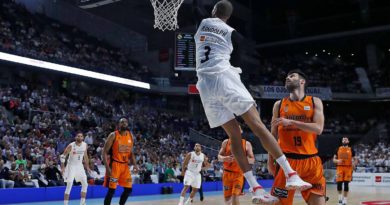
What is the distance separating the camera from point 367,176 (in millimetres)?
27109

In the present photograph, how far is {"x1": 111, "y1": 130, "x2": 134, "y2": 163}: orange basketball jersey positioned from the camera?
984cm

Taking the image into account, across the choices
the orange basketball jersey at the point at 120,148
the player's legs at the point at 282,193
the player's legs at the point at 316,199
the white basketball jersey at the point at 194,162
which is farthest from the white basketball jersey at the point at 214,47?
the white basketball jersey at the point at 194,162

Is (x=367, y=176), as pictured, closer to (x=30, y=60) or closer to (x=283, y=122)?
(x=30, y=60)

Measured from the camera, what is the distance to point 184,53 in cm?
1750

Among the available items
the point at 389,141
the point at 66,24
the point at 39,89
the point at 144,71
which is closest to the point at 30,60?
the point at 39,89

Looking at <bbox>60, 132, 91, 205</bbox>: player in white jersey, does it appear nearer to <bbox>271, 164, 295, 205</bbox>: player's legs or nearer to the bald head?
<bbox>271, 164, 295, 205</bbox>: player's legs

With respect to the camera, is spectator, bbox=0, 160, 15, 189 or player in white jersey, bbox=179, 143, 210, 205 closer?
player in white jersey, bbox=179, 143, 210, 205

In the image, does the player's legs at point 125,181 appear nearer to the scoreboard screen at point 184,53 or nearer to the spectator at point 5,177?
the spectator at point 5,177

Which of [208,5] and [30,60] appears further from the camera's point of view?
[208,5]

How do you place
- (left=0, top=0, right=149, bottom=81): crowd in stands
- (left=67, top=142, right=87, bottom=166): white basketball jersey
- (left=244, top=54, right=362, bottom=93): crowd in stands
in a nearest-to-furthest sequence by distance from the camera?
1. (left=67, top=142, right=87, bottom=166): white basketball jersey
2. (left=0, top=0, right=149, bottom=81): crowd in stands
3. (left=244, top=54, right=362, bottom=93): crowd in stands

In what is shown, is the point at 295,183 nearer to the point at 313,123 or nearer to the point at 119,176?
the point at 313,123

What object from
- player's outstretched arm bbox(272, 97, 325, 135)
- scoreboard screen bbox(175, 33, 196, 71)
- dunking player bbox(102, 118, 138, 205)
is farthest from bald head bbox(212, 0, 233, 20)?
scoreboard screen bbox(175, 33, 196, 71)

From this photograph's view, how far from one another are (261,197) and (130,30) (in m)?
28.5

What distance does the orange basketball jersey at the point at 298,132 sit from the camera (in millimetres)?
5246
